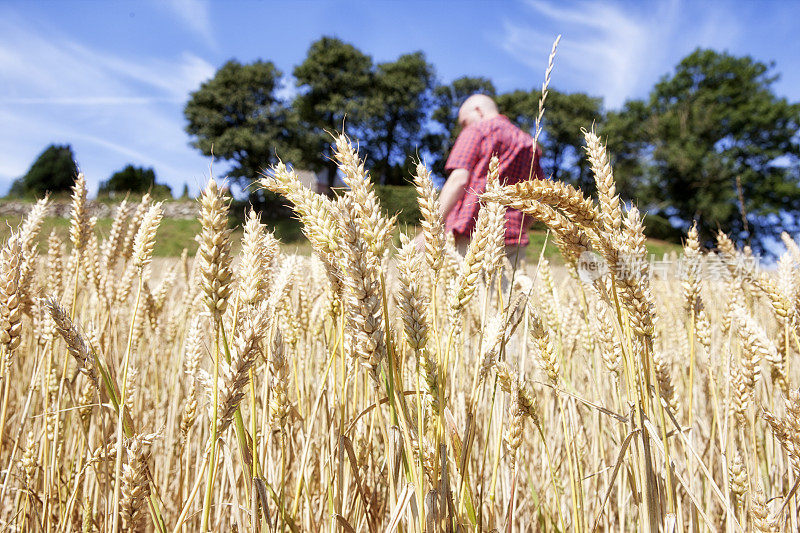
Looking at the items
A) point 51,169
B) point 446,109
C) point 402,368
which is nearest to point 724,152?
point 446,109

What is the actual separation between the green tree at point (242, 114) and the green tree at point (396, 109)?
5652mm

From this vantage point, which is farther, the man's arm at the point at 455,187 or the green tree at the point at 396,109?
the green tree at the point at 396,109

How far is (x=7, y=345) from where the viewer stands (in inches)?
43.2

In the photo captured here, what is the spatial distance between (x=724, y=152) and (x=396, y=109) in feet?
70.0

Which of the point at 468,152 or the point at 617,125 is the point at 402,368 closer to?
the point at 468,152

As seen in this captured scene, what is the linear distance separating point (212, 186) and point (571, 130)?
121 ft

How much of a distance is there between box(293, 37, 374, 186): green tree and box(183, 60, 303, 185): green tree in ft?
5.80

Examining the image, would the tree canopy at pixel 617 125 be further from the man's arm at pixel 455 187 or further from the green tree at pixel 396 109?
the man's arm at pixel 455 187

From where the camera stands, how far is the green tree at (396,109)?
3325 centimetres

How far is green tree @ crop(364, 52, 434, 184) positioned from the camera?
33.2 metres

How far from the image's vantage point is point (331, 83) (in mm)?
33250

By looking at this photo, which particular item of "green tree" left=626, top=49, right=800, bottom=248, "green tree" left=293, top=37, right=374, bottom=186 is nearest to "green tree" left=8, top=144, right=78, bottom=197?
"green tree" left=293, top=37, right=374, bottom=186

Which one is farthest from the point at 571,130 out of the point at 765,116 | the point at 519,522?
the point at 519,522

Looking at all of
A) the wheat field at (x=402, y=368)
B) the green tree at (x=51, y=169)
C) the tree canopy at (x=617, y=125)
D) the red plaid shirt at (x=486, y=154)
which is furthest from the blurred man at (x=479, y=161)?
the green tree at (x=51, y=169)
